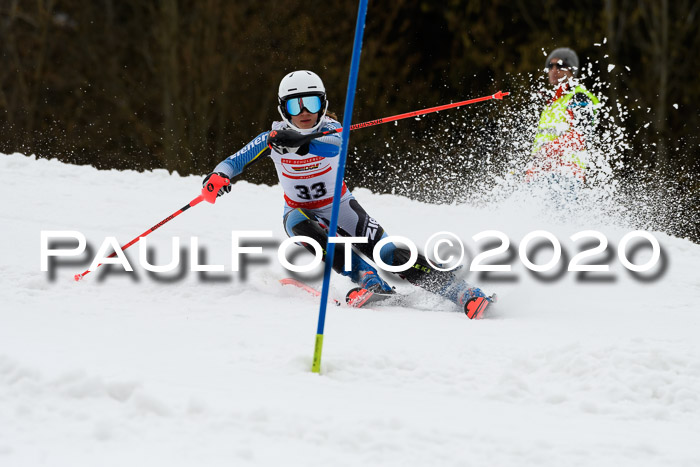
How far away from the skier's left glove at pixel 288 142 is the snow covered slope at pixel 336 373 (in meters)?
0.91

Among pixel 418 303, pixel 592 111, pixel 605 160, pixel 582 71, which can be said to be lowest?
pixel 418 303

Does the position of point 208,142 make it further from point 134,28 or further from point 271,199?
point 271,199

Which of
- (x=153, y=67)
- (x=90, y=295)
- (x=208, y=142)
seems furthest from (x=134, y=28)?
(x=90, y=295)

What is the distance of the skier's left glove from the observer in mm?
4758

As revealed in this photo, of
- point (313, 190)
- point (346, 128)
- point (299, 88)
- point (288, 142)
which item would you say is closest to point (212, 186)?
point (288, 142)

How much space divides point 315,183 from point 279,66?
493 inches

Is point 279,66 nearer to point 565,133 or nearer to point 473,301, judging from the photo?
point 565,133

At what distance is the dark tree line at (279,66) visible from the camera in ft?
51.7

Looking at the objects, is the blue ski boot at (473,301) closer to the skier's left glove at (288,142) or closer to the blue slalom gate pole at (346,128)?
the skier's left glove at (288,142)

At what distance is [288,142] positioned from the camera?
15.7ft

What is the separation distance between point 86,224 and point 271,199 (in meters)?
2.34

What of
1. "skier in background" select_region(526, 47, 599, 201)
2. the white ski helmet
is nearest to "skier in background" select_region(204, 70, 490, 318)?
the white ski helmet

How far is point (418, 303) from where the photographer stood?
16.4ft

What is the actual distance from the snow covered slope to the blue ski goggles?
1162 mm
